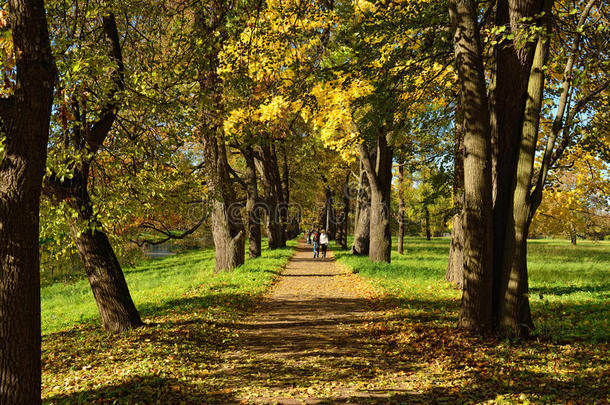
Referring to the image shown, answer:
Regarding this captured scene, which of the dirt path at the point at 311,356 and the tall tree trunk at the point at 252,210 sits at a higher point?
the tall tree trunk at the point at 252,210

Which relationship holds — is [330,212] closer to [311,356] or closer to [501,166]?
[501,166]

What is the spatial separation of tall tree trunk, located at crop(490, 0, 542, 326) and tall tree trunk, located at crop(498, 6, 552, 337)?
4.2 inches

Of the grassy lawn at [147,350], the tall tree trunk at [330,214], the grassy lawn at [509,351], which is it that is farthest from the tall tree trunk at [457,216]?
the tall tree trunk at [330,214]

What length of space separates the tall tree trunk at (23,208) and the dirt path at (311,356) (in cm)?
241

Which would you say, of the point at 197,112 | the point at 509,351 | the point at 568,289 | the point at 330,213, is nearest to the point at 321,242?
the point at 568,289

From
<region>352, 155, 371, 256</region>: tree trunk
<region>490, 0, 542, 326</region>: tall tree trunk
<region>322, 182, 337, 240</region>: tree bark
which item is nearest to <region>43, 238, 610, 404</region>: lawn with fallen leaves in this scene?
<region>490, 0, 542, 326</region>: tall tree trunk

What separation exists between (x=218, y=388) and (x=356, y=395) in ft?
6.00

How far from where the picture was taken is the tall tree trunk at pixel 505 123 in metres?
6.59

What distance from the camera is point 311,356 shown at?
6547 mm

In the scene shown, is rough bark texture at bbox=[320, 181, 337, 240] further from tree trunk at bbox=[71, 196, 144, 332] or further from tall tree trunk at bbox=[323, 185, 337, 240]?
tree trunk at bbox=[71, 196, 144, 332]

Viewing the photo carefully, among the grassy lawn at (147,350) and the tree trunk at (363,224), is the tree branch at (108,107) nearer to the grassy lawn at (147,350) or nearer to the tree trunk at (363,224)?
the grassy lawn at (147,350)

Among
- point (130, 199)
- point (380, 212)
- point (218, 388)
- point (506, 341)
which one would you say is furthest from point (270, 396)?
point (380, 212)

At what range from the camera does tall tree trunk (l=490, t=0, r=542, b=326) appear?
659cm

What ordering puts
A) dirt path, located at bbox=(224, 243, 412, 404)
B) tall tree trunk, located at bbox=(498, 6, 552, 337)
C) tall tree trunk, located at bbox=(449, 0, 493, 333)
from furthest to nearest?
tall tree trunk, located at bbox=(449, 0, 493, 333) → tall tree trunk, located at bbox=(498, 6, 552, 337) → dirt path, located at bbox=(224, 243, 412, 404)
